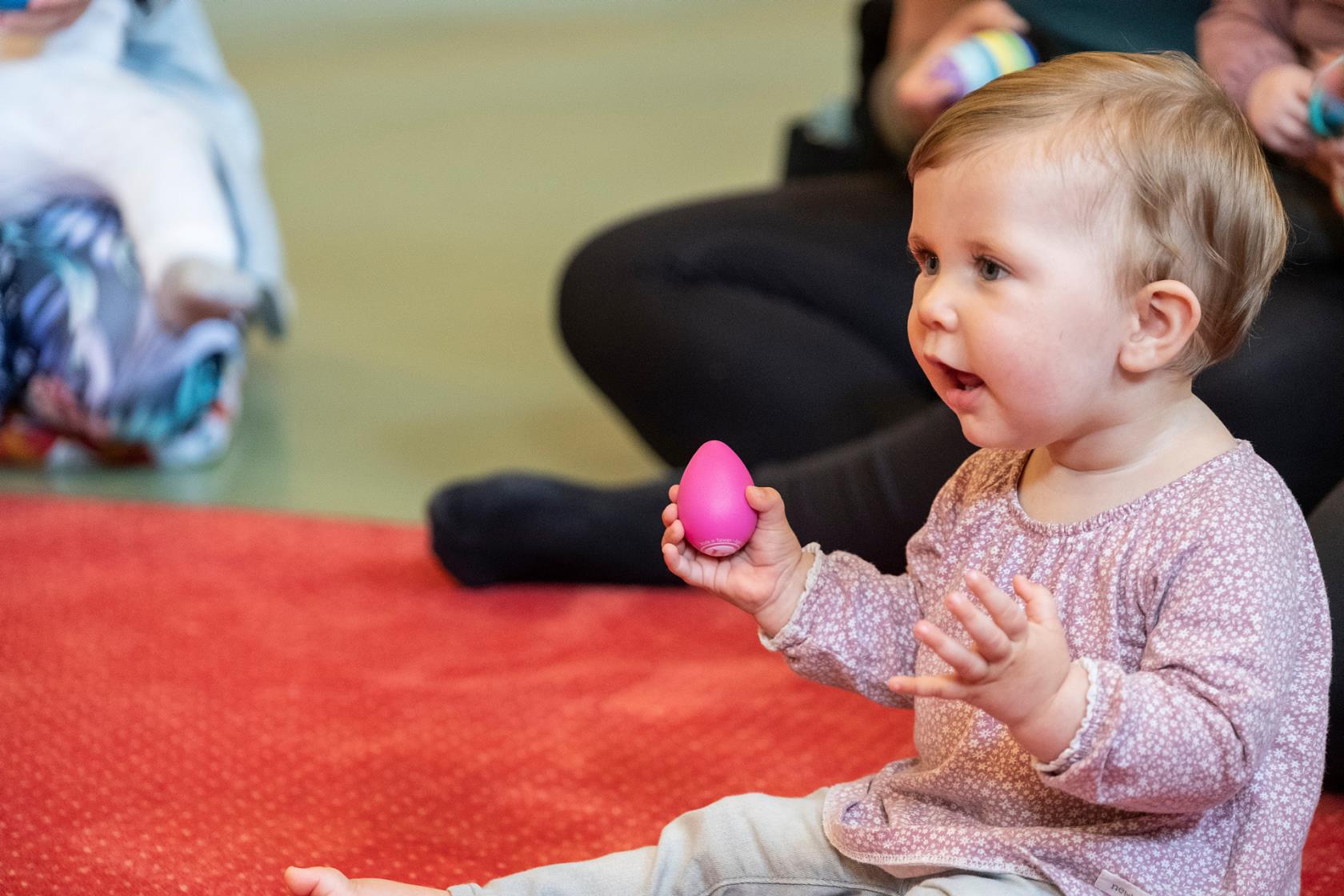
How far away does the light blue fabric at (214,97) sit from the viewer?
1.04m

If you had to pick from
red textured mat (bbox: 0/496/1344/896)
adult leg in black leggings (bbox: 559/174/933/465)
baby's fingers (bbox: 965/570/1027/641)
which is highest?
baby's fingers (bbox: 965/570/1027/641)

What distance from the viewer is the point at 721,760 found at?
36.0 inches

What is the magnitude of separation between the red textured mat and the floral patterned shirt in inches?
8.2

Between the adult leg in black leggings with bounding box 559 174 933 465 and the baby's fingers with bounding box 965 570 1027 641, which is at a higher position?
the baby's fingers with bounding box 965 570 1027 641

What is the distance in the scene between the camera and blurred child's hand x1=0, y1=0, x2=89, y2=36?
31.9 inches

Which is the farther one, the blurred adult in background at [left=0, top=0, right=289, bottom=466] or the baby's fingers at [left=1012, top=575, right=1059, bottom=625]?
the blurred adult in background at [left=0, top=0, right=289, bottom=466]

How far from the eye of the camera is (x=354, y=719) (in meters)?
0.97

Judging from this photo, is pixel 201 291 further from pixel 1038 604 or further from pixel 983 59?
pixel 1038 604

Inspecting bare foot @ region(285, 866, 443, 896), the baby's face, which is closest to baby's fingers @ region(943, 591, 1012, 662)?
the baby's face

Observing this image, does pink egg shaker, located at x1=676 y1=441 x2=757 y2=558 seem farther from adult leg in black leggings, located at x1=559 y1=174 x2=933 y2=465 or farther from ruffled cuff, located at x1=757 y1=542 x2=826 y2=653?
adult leg in black leggings, located at x1=559 y1=174 x2=933 y2=465

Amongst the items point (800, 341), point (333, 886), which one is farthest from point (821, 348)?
point (333, 886)

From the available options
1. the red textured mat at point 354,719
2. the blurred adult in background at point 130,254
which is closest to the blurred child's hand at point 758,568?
the red textured mat at point 354,719

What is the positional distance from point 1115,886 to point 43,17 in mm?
720

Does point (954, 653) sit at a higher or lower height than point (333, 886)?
higher
